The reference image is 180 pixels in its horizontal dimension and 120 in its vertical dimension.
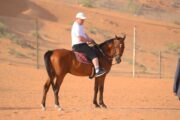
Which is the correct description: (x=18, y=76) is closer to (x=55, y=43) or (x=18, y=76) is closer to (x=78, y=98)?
(x=78, y=98)

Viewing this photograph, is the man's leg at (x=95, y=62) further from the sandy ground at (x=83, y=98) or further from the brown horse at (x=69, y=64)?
the sandy ground at (x=83, y=98)

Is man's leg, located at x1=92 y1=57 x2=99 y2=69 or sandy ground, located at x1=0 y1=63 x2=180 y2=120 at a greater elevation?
man's leg, located at x1=92 y1=57 x2=99 y2=69

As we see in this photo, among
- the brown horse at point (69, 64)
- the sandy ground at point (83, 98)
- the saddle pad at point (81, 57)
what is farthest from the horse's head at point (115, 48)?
the sandy ground at point (83, 98)

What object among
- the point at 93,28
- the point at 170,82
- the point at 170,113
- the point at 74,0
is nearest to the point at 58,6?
the point at 93,28

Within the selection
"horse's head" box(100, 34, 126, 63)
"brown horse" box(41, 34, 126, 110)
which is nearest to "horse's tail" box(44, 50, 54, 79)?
"brown horse" box(41, 34, 126, 110)

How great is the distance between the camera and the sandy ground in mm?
12500

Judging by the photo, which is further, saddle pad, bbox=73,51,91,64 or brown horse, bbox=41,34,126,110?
saddle pad, bbox=73,51,91,64

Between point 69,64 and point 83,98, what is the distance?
2791 mm

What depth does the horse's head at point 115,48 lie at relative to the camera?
47.3ft

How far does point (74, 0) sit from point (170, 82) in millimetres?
39448

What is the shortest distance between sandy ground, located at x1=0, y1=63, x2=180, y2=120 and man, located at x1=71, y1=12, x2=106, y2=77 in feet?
4.17

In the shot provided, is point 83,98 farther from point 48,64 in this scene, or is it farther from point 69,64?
point 48,64

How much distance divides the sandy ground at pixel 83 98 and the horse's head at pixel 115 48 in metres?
1.46

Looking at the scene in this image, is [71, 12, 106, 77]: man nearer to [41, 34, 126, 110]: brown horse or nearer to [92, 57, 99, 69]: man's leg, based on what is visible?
[92, 57, 99, 69]: man's leg
